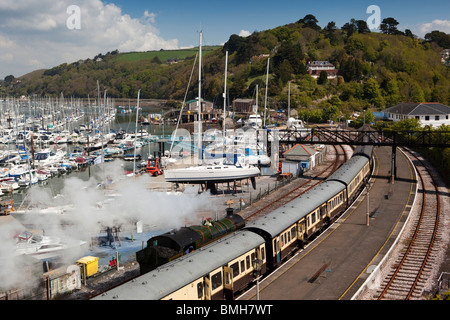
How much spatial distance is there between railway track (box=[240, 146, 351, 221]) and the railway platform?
7.89 metres

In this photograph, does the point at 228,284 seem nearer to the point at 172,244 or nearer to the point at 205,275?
the point at 205,275

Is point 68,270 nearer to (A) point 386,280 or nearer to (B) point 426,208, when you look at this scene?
(A) point 386,280

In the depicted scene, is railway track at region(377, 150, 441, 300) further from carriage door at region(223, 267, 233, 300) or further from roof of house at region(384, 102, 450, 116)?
roof of house at region(384, 102, 450, 116)

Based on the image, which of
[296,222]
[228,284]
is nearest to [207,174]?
[296,222]

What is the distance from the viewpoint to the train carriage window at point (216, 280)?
68.4 feet

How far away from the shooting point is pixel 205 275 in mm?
20156

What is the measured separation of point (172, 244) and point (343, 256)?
12318 millimetres

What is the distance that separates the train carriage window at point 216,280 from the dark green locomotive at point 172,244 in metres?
3.34

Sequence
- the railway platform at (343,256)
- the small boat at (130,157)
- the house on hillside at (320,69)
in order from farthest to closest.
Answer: the house on hillside at (320,69) → the small boat at (130,157) → the railway platform at (343,256)

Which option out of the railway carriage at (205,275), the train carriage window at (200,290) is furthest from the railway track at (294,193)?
the train carriage window at (200,290)

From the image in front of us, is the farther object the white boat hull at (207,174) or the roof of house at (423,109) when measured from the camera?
the roof of house at (423,109)

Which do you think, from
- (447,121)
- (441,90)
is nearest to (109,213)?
(447,121)

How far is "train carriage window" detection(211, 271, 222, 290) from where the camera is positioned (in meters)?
20.9

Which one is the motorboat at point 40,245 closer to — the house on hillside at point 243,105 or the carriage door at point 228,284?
the carriage door at point 228,284
